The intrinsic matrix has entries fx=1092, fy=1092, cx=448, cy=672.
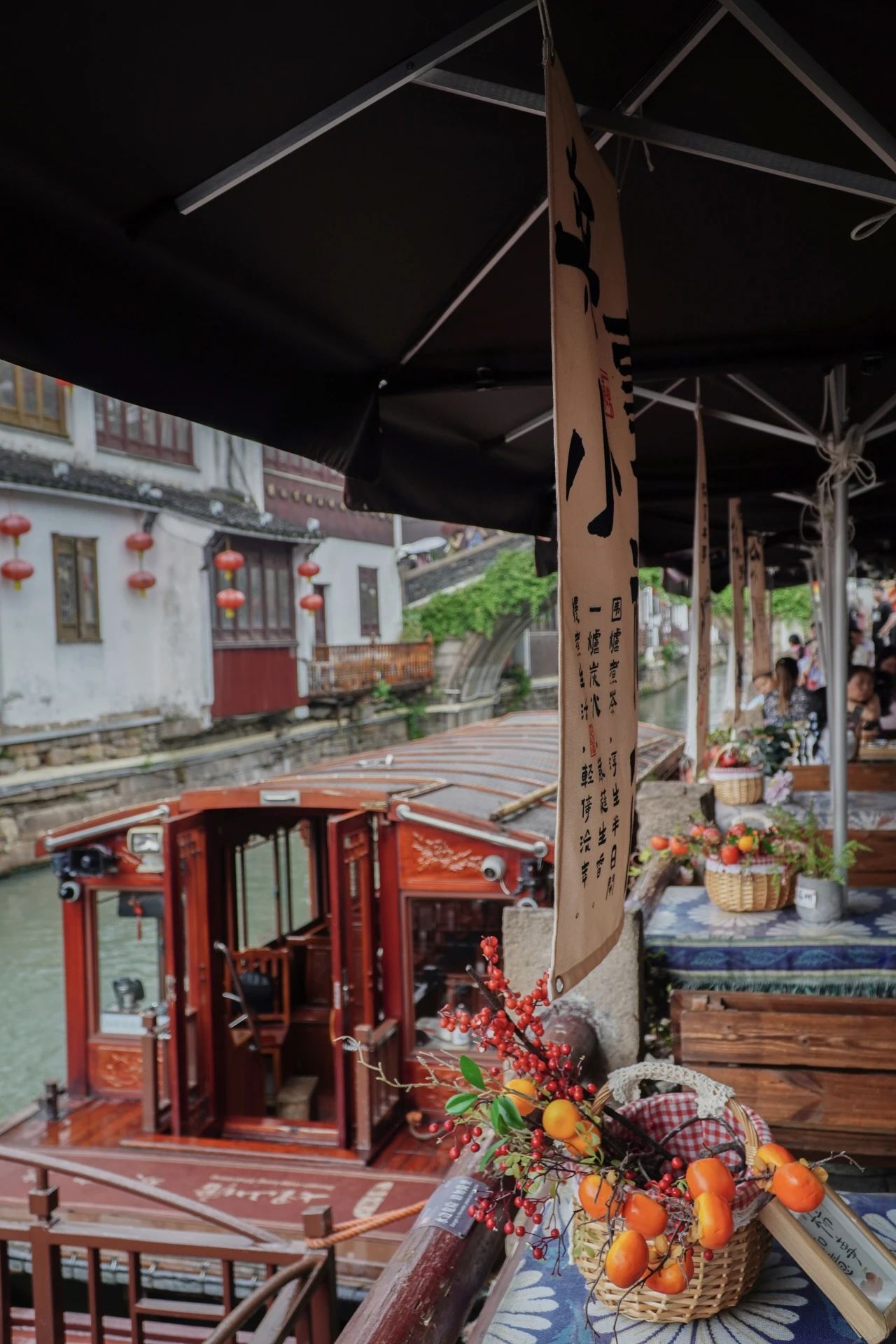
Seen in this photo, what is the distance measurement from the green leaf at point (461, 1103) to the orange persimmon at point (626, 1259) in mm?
272

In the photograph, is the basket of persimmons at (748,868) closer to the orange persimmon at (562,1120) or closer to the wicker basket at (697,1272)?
the wicker basket at (697,1272)

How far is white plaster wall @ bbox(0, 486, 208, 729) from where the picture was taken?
15.2 meters

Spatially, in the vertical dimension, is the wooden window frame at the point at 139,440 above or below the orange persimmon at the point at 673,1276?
above

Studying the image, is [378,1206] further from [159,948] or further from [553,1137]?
[553,1137]

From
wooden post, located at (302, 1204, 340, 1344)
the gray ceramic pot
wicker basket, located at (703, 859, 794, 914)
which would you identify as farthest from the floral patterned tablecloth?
wicker basket, located at (703, 859, 794, 914)

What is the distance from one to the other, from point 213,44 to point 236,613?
743 inches

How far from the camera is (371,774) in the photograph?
7.70m

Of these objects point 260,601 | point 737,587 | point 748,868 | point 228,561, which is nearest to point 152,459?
point 228,561

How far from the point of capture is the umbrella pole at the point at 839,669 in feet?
11.5

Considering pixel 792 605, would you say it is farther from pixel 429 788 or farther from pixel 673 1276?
pixel 673 1276

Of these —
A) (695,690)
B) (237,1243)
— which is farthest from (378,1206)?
(695,690)

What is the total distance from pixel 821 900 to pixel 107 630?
15.2 meters

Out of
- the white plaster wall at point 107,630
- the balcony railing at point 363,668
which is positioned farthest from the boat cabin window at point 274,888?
the balcony railing at point 363,668

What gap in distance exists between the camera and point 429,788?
23.1 ft
